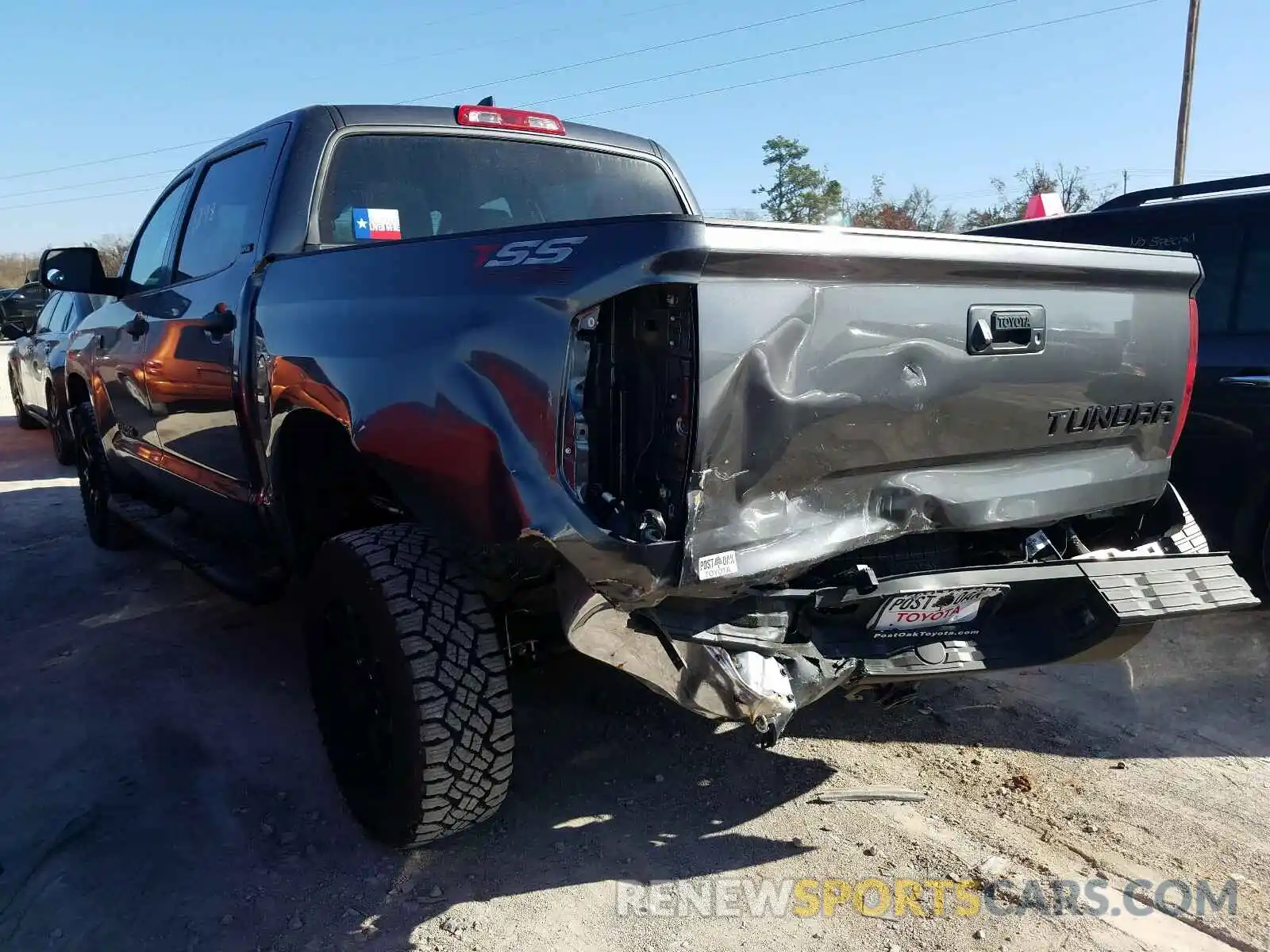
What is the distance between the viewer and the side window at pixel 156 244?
4.32 m

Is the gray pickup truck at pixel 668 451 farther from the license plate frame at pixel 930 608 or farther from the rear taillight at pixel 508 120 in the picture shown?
the rear taillight at pixel 508 120

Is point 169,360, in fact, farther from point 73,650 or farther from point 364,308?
point 364,308

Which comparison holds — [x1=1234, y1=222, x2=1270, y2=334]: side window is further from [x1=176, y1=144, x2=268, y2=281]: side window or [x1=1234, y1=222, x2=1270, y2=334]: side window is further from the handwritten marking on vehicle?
[x1=176, y1=144, x2=268, y2=281]: side window

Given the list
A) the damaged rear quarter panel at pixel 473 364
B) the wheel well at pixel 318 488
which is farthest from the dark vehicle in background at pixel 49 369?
the damaged rear quarter panel at pixel 473 364

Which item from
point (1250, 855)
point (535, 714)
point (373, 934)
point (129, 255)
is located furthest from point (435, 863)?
point (129, 255)

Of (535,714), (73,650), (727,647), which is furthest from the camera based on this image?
(73,650)

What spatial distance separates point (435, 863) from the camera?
2.60 metres

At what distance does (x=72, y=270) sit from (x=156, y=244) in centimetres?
40

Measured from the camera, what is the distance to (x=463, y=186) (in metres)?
3.52

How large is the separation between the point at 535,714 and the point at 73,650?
2.25m

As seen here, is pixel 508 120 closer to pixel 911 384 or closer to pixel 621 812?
pixel 911 384

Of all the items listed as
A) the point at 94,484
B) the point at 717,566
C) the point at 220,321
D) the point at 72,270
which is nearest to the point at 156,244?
the point at 72,270
